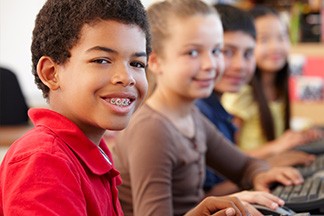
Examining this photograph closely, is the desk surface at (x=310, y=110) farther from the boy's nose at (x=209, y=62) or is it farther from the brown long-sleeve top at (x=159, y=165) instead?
the boy's nose at (x=209, y=62)

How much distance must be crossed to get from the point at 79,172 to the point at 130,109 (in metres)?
0.11

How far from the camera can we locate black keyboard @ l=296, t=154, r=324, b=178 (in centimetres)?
146

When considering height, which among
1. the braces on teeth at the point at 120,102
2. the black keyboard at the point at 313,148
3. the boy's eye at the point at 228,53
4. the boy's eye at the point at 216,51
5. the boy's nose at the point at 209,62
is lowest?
the black keyboard at the point at 313,148

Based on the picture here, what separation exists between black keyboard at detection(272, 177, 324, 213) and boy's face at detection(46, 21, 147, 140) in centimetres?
38

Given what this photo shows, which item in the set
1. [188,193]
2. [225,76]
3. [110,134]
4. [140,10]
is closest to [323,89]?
[110,134]

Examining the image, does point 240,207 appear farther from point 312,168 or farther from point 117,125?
point 312,168

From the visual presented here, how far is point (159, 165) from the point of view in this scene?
1217 millimetres

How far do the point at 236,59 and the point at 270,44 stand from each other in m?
0.57

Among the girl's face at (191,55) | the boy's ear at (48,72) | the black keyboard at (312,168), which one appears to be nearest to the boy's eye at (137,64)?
the boy's ear at (48,72)

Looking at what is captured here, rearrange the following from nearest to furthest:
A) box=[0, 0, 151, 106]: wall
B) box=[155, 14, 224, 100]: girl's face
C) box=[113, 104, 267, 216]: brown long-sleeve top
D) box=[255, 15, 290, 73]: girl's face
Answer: box=[113, 104, 267, 216]: brown long-sleeve top
box=[155, 14, 224, 100]: girl's face
box=[255, 15, 290, 73]: girl's face
box=[0, 0, 151, 106]: wall

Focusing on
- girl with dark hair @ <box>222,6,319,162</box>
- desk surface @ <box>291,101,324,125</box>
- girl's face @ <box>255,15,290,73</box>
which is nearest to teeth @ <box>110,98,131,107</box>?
girl with dark hair @ <box>222,6,319,162</box>

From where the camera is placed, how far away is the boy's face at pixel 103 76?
820 mm

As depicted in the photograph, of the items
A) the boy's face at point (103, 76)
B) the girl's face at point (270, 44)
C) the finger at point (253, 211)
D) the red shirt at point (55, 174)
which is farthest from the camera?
the girl's face at point (270, 44)

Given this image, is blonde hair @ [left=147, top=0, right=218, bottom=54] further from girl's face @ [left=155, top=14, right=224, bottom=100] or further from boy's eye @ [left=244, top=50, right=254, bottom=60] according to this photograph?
boy's eye @ [left=244, top=50, right=254, bottom=60]
